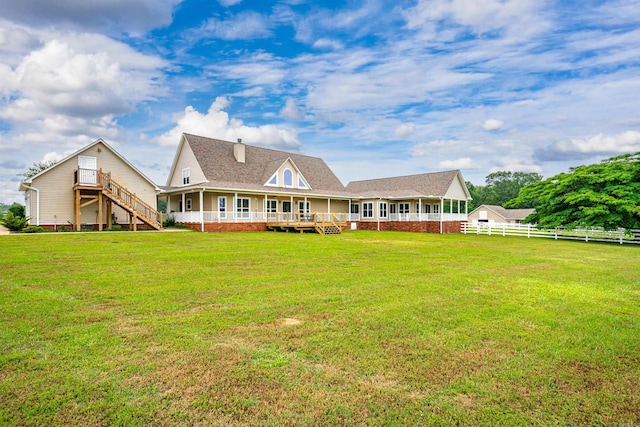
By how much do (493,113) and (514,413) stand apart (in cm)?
2675

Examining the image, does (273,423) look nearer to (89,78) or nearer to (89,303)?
(89,303)

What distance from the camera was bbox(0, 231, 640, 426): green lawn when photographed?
105 inches

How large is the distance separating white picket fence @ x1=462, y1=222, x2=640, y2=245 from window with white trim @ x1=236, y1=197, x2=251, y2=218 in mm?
19181

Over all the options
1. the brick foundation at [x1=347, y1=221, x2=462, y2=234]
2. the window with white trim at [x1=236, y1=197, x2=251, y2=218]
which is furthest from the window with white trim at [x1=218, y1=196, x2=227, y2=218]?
the brick foundation at [x1=347, y1=221, x2=462, y2=234]

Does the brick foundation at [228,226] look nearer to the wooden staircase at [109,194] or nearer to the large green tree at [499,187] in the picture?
the wooden staircase at [109,194]

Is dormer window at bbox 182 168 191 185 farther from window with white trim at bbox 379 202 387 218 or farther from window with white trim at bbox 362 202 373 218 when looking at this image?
window with white trim at bbox 379 202 387 218

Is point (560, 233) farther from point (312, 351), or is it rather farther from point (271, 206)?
point (312, 351)

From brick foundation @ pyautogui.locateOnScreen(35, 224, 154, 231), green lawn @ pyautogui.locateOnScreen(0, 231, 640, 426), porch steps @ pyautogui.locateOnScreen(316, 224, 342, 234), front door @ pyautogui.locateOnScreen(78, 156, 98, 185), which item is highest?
front door @ pyautogui.locateOnScreen(78, 156, 98, 185)

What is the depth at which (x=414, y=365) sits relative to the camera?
3447 millimetres

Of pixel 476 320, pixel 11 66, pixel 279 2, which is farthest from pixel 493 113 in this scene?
pixel 11 66

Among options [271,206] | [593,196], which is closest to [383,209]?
[271,206]

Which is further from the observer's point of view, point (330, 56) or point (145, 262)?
point (330, 56)

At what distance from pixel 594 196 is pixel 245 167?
81.7 ft

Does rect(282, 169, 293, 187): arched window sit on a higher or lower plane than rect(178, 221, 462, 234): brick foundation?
higher
